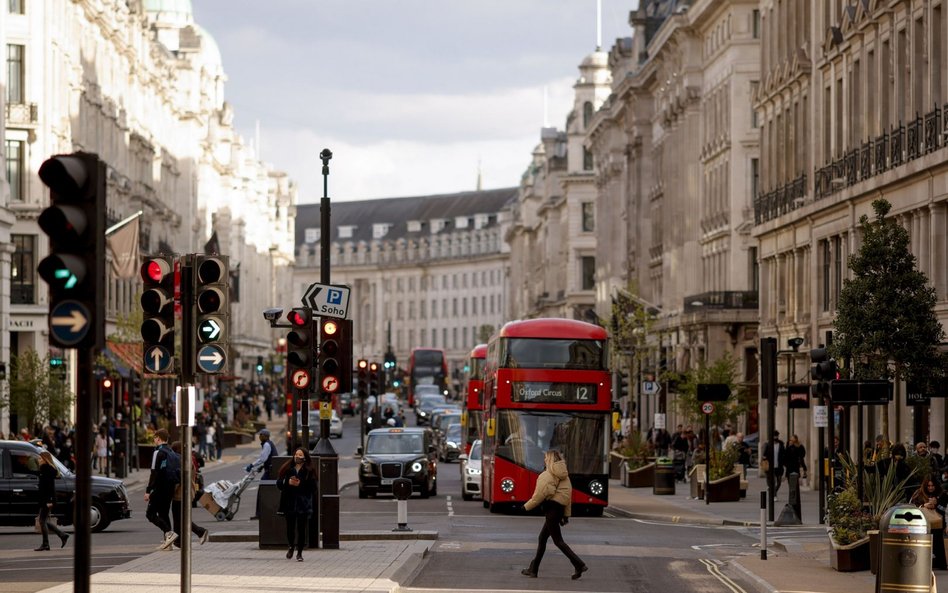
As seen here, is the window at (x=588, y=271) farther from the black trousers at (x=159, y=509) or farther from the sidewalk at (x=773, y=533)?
the black trousers at (x=159, y=509)

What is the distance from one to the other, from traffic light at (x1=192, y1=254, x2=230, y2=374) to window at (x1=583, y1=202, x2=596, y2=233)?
124 m

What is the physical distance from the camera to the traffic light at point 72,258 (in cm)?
1211

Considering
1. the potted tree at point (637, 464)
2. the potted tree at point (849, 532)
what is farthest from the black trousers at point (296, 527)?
the potted tree at point (637, 464)

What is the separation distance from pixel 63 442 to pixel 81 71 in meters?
24.0

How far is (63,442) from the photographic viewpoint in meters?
52.8

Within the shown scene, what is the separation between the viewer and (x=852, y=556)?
81.9 ft

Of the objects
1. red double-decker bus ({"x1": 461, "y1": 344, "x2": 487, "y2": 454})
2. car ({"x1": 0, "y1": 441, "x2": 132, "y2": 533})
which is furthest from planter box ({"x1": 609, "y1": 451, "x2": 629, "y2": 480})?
car ({"x1": 0, "y1": 441, "x2": 132, "y2": 533})

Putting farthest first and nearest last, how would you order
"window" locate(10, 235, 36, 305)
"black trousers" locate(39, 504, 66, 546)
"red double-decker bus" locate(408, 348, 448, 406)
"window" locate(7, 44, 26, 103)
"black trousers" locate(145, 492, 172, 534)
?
1. "red double-decker bus" locate(408, 348, 448, 406)
2. "window" locate(10, 235, 36, 305)
3. "window" locate(7, 44, 26, 103)
4. "black trousers" locate(39, 504, 66, 546)
5. "black trousers" locate(145, 492, 172, 534)

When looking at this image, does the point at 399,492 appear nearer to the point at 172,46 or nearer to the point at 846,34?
the point at 846,34

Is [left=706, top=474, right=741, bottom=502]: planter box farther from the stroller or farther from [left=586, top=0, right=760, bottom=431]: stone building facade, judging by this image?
[left=586, top=0, right=760, bottom=431]: stone building facade

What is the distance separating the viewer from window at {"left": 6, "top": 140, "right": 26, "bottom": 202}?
65938mm

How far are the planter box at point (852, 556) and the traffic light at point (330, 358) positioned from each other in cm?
723

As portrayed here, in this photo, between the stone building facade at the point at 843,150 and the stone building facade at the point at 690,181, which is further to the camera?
the stone building facade at the point at 690,181

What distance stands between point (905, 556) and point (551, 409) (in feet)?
65.0
